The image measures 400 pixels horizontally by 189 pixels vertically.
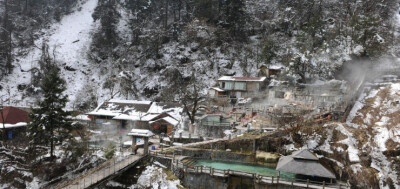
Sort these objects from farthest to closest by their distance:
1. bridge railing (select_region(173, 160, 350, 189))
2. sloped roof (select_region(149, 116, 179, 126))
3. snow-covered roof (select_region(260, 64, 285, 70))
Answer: snow-covered roof (select_region(260, 64, 285, 70)), sloped roof (select_region(149, 116, 179, 126)), bridge railing (select_region(173, 160, 350, 189))

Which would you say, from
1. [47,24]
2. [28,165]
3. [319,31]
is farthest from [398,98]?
[47,24]

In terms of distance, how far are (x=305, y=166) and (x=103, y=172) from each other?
14.3 metres

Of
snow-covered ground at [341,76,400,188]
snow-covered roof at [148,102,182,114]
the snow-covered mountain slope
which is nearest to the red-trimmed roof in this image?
the snow-covered mountain slope

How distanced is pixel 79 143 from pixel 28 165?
4.65 m

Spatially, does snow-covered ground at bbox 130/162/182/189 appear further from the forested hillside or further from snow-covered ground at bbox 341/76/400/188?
the forested hillside

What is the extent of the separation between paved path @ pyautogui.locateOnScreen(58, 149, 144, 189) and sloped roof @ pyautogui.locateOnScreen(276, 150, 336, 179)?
1124 cm

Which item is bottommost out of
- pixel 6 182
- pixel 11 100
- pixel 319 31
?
pixel 6 182

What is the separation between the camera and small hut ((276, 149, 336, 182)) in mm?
21288

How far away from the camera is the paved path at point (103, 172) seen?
1973cm

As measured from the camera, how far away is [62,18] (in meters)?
68.4

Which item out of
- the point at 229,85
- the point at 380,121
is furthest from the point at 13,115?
the point at 380,121

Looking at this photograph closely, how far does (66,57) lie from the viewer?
5766cm

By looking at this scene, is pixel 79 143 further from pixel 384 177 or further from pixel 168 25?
pixel 168 25

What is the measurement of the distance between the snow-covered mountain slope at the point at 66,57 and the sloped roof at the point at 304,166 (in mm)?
37885
